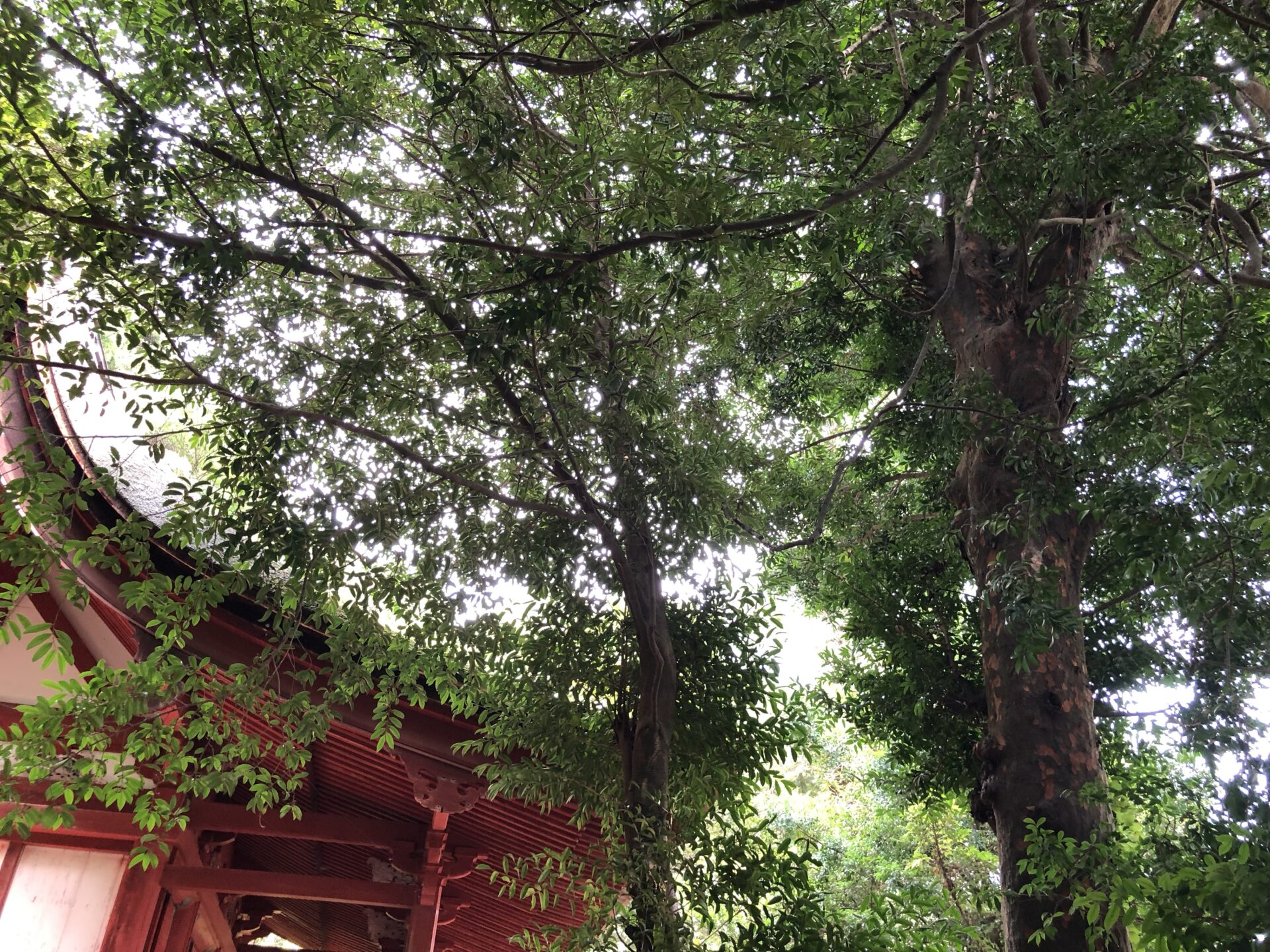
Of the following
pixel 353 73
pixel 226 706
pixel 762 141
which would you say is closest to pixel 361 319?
pixel 353 73

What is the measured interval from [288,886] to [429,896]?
36.5 inches

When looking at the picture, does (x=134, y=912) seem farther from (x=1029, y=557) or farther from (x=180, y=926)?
(x=1029, y=557)

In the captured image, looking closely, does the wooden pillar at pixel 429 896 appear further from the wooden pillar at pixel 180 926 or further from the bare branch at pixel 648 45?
the bare branch at pixel 648 45

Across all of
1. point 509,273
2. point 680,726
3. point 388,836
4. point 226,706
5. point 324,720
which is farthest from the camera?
point 388,836

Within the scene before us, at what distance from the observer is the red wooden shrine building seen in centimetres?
484

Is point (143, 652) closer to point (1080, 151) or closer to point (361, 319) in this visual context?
point (361, 319)

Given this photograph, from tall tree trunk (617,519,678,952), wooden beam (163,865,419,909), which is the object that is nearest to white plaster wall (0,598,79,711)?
wooden beam (163,865,419,909)

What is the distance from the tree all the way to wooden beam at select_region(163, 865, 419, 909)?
2.43 meters

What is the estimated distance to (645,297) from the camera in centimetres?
404

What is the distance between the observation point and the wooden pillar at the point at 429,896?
6004 millimetres

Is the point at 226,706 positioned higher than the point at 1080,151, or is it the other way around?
the point at 1080,151

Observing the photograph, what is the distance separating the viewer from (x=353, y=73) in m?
3.98

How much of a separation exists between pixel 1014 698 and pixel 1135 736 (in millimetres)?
2296

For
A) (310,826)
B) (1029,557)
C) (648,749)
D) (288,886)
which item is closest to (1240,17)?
(1029,557)
